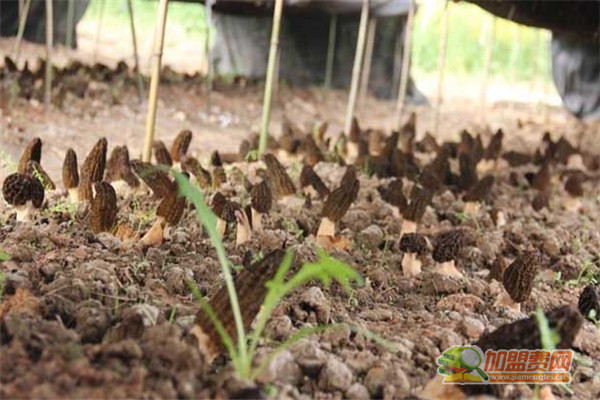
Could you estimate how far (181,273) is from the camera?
2.20 metres

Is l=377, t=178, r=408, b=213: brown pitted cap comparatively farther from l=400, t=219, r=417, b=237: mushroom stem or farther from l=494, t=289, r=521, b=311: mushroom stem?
l=494, t=289, r=521, b=311: mushroom stem

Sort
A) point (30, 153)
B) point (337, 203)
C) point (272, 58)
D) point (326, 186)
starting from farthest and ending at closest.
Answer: point (272, 58) → point (326, 186) → point (30, 153) → point (337, 203)

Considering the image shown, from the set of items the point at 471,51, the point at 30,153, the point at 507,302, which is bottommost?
the point at 507,302

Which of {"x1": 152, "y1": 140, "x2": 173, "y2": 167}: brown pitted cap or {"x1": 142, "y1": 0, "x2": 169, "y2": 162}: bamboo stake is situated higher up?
{"x1": 142, "y1": 0, "x2": 169, "y2": 162}: bamboo stake

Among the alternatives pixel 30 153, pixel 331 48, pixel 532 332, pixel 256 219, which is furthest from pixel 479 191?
pixel 331 48

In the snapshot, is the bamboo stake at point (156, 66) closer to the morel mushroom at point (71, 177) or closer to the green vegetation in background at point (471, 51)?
the morel mushroom at point (71, 177)

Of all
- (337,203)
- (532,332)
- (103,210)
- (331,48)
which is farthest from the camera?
(331,48)

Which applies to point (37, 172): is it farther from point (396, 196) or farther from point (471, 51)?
point (471, 51)

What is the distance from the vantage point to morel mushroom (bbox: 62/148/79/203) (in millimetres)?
3195

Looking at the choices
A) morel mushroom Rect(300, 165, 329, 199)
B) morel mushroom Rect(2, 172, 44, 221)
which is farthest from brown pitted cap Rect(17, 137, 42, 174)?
morel mushroom Rect(300, 165, 329, 199)

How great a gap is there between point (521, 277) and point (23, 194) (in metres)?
1.74

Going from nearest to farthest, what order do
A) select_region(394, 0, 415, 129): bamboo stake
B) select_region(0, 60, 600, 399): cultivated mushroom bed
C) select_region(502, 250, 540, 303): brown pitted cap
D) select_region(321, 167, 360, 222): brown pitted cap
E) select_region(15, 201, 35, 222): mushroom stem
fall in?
select_region(0, 60, 600, 399): cultivated mushroom bed < select_region(502, 250, 540, 303): brown pitted cap < select_region(15, 201, 35, 222): mushroom stem < select_region(321, 167, 360, 222): brown pitted cap < select_region(394, 0, 415, 129): bamboo stake

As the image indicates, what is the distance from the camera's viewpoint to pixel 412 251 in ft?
9.27

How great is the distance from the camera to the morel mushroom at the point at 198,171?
3.73 meters
